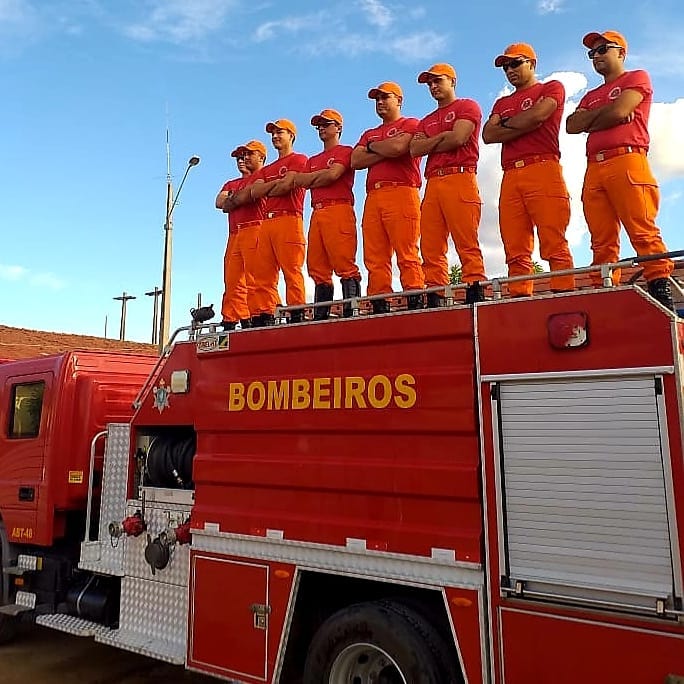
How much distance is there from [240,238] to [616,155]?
3.36 meters

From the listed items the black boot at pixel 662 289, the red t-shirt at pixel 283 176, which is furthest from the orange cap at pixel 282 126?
the black boot at pixel 662 289

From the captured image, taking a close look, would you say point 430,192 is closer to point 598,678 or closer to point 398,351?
point 398,351

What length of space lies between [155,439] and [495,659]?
315 centimetres

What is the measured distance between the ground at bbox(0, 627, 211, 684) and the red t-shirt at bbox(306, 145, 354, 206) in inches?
158

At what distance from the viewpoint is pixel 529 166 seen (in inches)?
179

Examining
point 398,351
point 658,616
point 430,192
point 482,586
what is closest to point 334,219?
point 430,192

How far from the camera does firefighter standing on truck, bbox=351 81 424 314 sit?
523 centimetres

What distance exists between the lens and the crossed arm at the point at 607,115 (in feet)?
13.5

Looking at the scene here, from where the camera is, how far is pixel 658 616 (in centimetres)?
288

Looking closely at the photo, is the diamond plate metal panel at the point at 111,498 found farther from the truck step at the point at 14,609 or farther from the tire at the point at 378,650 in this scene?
the tire at the point at 378,650

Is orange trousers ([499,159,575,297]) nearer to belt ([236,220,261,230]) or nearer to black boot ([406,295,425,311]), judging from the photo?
black boot ([406,295,425,311])

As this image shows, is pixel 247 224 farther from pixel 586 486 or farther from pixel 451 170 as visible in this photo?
pixel 586 486

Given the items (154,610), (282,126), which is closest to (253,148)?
(282,126)

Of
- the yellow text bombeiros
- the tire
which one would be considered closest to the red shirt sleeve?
the yellow text bombeiros
